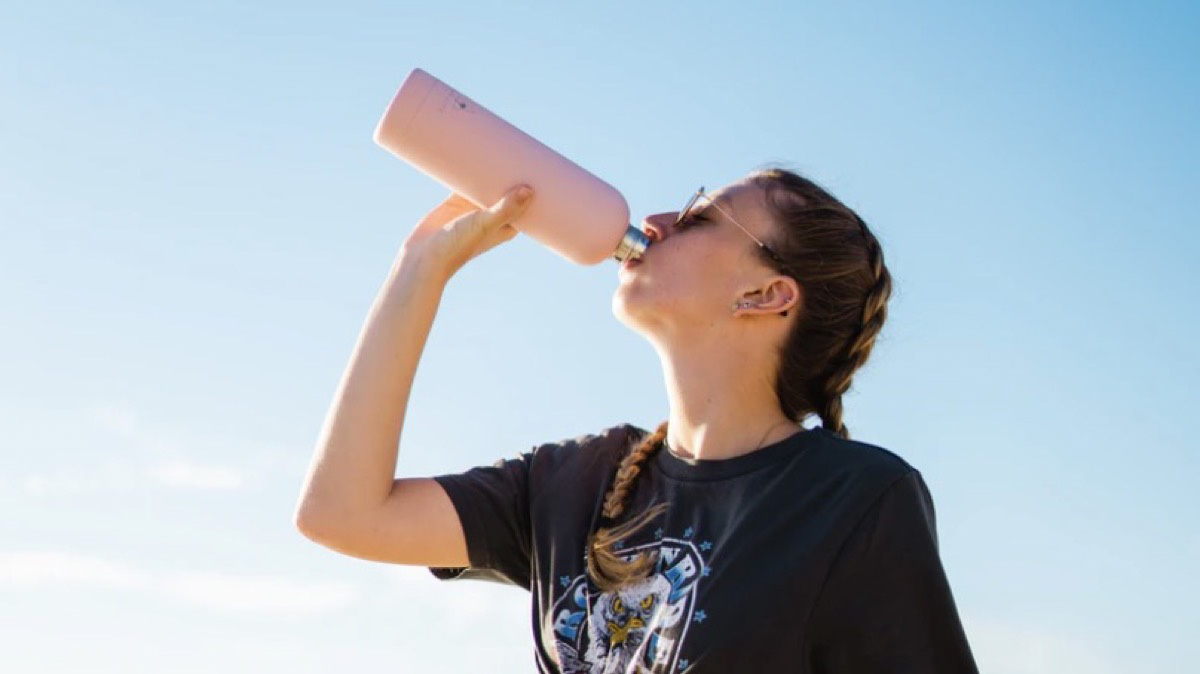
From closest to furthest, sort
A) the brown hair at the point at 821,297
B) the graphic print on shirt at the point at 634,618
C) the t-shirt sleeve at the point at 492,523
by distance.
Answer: the graphic print on shirt at the point at 634,618 → the t-shirt sleeve at the point at 492,523 → the brown hair at the point at 821,297

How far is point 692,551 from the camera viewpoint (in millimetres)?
3105

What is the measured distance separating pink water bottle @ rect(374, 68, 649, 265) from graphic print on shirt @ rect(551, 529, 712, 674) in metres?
0.91

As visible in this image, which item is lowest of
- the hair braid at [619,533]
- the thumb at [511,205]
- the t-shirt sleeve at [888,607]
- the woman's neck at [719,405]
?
the t-shirt sleeve at [888,607]

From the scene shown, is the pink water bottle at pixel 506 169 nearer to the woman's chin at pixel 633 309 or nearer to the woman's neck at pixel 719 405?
the woman's chin at pixel 633 309

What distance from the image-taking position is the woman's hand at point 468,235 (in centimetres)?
353

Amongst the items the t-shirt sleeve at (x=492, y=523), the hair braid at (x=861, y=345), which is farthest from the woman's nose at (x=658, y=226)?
the t-shirt sleeve at (x=492, y=523)

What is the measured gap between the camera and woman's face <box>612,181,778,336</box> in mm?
3482

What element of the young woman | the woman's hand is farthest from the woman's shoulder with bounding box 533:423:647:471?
the woman's hand

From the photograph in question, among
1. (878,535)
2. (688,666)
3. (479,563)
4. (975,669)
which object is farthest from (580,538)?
(975,669)

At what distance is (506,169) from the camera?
12.0ft

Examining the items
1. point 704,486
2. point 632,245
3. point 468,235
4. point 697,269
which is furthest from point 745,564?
point 468,235

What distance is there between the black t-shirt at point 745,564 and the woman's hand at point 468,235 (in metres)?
0.61

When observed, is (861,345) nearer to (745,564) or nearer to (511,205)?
(745,564)

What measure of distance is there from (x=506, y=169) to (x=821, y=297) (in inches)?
38.1
